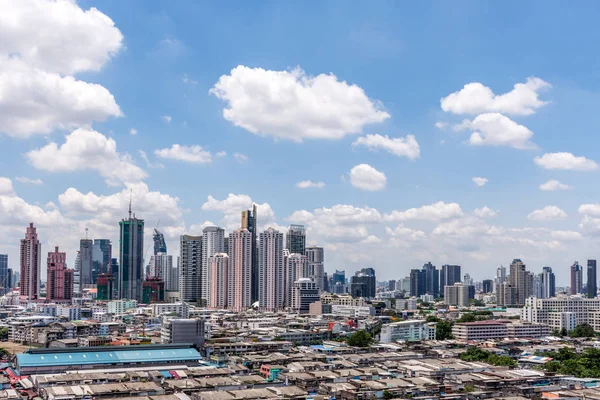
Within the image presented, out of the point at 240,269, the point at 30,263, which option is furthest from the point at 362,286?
the point at 30,263

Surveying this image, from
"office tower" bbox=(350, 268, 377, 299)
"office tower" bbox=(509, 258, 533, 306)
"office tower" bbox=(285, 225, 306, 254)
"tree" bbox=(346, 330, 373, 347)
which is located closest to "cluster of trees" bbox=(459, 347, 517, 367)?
"tree" bbox=(346, 330, 373, 347)

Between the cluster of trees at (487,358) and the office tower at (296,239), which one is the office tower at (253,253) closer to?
the office tower at (296,239)

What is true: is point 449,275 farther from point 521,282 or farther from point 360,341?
point 360,341

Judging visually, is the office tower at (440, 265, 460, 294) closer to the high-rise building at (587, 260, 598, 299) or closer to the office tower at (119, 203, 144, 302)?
the high-rise building at (587, 260, 598, 299)

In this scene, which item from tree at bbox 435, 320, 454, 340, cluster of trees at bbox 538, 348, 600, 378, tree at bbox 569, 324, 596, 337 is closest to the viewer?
cluster of trees at bbox 538, 348, 600, 378

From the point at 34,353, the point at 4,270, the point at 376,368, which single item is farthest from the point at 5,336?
the point at 4,270

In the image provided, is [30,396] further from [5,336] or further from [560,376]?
[5,336]
